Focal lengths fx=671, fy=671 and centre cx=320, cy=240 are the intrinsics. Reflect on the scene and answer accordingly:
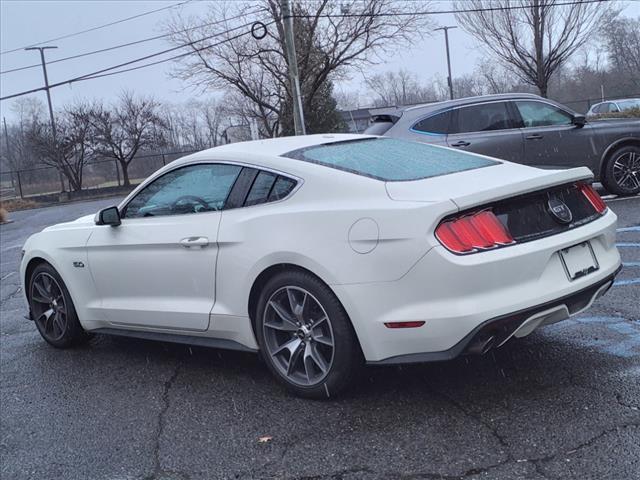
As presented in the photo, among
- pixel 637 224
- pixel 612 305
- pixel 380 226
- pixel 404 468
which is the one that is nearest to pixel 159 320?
pixel 380 226

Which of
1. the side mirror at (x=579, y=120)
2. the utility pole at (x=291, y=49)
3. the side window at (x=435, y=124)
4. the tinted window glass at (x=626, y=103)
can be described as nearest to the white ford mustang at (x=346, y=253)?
the side window at (x=435, y=124)

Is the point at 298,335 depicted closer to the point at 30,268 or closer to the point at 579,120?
the point at 30,268

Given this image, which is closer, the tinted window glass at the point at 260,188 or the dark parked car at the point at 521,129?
Result: the tinted window glass at the point at 260,188

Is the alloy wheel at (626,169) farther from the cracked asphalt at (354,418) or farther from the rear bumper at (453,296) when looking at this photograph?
the rear bumper at (453,296)

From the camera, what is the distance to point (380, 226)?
131 inches

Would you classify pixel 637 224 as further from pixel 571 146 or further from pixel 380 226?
pixel 380 226

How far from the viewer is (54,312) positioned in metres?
5.39

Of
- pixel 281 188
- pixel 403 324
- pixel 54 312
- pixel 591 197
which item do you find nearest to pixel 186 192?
pixel 281 188

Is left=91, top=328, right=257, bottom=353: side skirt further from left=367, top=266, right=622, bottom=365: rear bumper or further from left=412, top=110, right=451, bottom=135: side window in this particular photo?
left=412, top=110, right=451, bottom=135: side window

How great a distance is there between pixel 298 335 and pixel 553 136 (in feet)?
23.9

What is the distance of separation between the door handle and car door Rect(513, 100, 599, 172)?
6.86 metres

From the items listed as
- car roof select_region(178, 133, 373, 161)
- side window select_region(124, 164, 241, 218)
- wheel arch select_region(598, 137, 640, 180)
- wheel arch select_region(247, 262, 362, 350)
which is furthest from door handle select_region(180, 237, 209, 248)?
wheel arch select_region(598, 137, 640, 180)

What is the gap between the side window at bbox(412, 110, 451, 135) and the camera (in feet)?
31.3

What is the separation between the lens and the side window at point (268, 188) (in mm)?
3873
